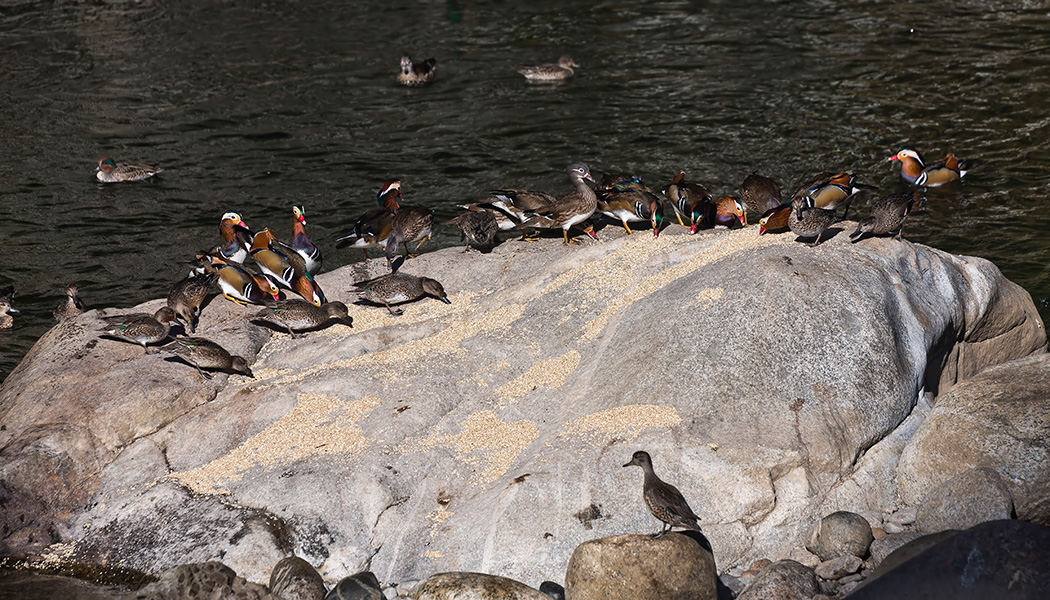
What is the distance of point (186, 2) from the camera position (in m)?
27.8

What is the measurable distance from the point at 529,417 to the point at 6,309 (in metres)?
7.90

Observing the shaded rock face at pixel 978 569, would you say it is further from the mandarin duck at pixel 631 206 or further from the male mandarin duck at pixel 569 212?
the male mandarin duck at pixel 569 212

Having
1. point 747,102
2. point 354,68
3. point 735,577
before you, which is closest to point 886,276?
point 735,577

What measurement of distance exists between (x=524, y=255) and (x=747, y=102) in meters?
9.64

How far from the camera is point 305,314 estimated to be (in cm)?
902

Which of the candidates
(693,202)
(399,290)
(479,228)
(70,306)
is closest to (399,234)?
(479,228)

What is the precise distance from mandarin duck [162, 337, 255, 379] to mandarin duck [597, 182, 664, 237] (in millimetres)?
4608

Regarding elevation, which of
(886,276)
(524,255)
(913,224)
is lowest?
(913,224)

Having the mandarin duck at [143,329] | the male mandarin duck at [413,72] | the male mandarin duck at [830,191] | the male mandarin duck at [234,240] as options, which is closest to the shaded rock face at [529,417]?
the mandarin duck at [143,329]

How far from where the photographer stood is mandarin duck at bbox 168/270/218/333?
9266mm

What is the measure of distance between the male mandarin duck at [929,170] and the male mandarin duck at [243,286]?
9854mm

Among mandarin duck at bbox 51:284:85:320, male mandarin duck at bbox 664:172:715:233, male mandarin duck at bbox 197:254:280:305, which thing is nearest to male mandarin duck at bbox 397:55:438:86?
male mandarin duck at bbox 664:172:715:233

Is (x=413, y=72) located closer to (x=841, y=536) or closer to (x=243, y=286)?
(x=243, y=286)

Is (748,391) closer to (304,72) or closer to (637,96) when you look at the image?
(637,96)
